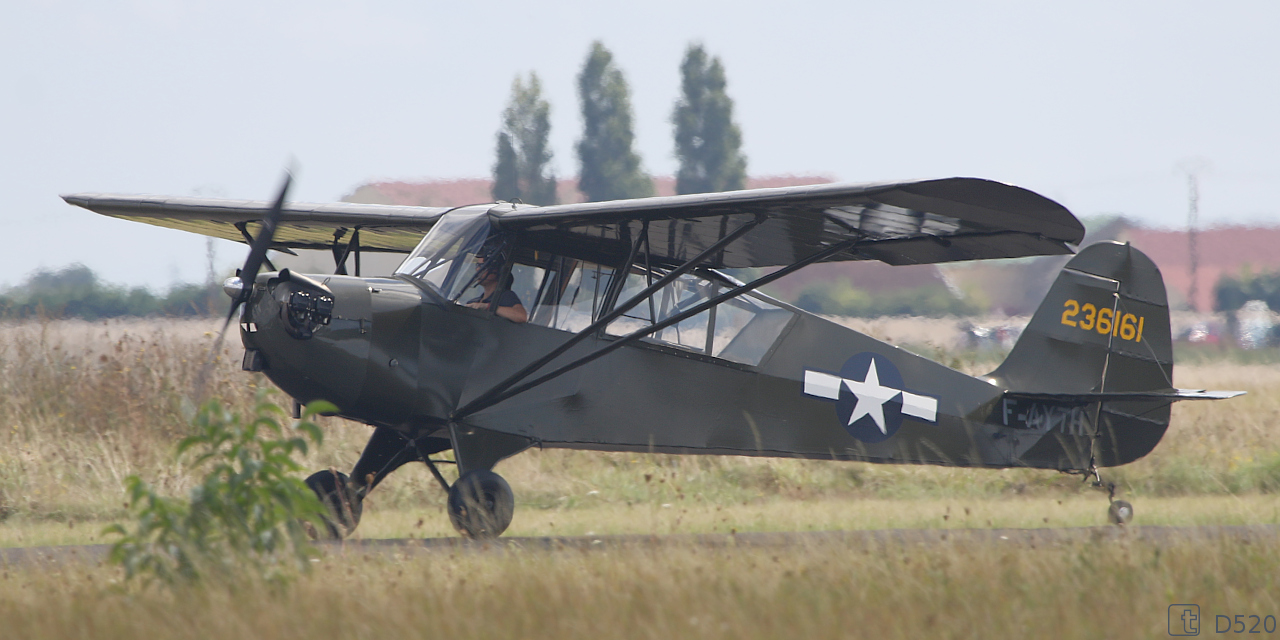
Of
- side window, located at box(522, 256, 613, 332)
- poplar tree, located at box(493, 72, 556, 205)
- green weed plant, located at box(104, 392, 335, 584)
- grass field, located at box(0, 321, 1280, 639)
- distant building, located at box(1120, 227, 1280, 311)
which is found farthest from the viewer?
poplar tree, located at box(493, 72, 556, 205)

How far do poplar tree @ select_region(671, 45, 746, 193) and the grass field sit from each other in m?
27.9

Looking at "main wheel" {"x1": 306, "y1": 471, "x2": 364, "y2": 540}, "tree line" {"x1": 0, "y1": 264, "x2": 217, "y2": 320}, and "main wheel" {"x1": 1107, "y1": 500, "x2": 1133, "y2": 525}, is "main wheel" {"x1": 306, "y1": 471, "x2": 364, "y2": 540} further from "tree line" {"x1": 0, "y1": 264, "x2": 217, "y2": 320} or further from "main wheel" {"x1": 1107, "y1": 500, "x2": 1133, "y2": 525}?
"tree line" {"x1": 0, "y1": 264, "x2": 217, "y2": 320}

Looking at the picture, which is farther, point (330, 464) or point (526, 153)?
point (526, 153)

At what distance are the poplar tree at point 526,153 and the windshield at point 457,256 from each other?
91.5 ft

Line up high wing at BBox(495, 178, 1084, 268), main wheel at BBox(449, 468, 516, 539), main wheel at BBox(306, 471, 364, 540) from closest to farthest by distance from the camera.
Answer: high wing at BBox(495, 178, 1084, 268)
main wheel at BBox(449, 468, 516, 539)
main wheel at BBox(306, 471, 364, 540)

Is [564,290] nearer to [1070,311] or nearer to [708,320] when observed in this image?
[708,320]

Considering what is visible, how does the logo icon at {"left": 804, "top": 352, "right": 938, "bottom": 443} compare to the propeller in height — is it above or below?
below

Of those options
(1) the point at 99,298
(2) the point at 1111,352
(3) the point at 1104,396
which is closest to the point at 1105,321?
(2) the point at 1111,352

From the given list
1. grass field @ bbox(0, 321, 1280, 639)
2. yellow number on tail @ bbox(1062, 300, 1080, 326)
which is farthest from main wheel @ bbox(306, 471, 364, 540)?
yellow number on tail @ bbox(1062, 300, 1080, 326)

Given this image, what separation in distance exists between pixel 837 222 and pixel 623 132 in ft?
124

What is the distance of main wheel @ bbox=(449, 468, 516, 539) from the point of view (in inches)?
276

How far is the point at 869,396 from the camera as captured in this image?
29.1 ft

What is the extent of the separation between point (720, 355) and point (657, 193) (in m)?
34.5

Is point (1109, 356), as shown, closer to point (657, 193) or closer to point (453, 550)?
point (453, 550)
